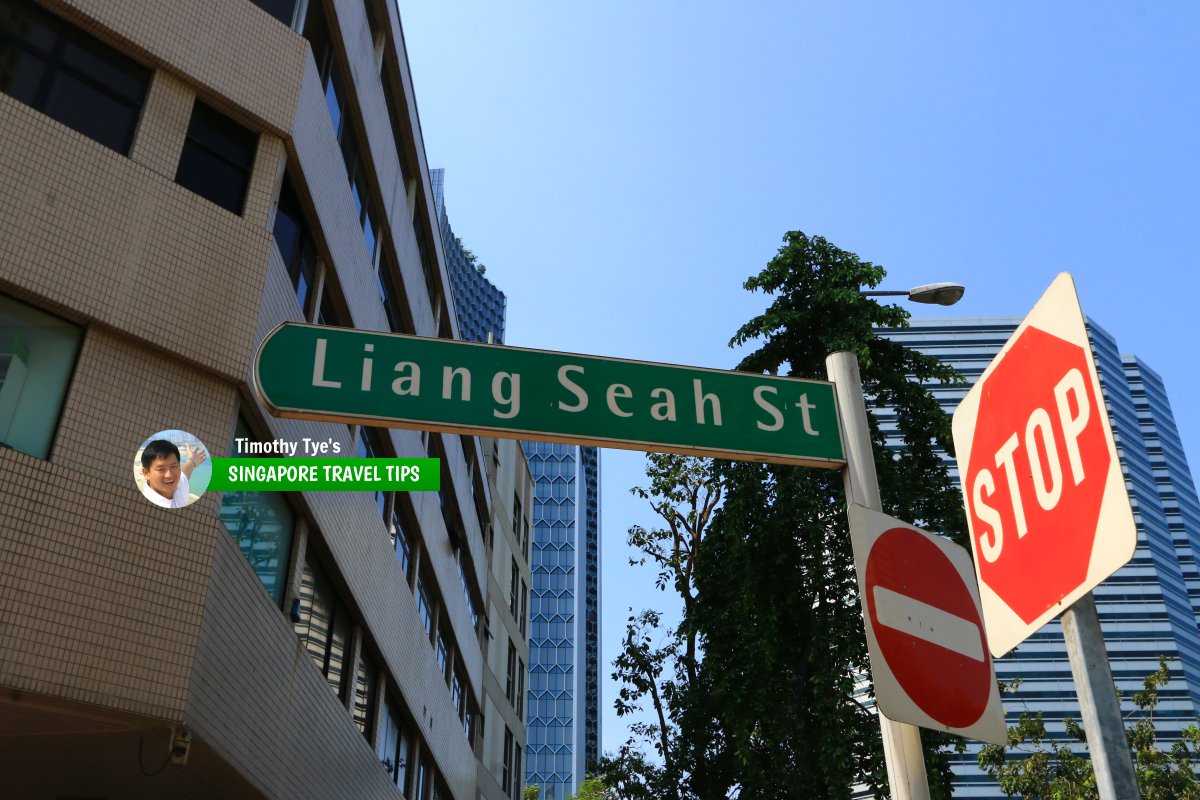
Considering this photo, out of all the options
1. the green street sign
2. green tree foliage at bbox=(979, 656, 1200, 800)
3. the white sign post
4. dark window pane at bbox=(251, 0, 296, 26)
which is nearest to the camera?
the white sign post

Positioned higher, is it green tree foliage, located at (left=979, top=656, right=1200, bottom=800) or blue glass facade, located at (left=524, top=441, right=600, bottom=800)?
blue glass facade, located at (left=524, top=441, right=600, bottom=800)

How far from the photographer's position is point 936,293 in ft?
19.9

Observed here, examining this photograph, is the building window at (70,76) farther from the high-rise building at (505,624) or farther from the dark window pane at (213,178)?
the high-rise building at (505,624)

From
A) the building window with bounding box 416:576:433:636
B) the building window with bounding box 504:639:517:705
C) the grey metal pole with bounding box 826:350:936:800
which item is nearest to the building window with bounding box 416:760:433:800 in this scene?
the building window with bounding box 416:576:433:636

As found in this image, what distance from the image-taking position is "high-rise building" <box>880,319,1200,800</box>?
107 meters

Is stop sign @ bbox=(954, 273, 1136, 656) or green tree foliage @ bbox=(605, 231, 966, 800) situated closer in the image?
stop sign @ bbox=(954, 273, 1136, 656)

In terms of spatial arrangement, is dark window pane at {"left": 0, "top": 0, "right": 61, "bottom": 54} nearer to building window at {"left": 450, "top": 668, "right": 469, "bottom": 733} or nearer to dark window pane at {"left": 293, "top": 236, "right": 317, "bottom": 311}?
dark window pane at {"left": 293, "top": 236, "right": 317, "bottom": 311}

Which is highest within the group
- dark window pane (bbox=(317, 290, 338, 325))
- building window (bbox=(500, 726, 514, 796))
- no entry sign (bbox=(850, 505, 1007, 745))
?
dark window pane (bbox=(317, 290, 338, 325))

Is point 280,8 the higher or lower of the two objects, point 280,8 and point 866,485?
the higher

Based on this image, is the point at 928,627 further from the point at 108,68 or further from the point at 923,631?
the point at 108,68

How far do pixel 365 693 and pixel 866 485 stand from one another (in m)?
12.5

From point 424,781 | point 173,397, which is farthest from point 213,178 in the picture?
point 424,781

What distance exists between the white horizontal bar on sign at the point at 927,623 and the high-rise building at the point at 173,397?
5.35m

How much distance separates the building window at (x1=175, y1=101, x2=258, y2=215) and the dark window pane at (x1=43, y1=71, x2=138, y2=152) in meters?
0.62
